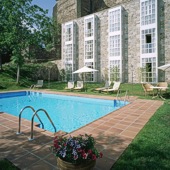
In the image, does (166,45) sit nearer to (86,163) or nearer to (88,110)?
(88,110)

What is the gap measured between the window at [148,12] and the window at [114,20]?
2.58 meters

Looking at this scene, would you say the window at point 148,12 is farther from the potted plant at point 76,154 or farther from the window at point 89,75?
the potted plant at point 76,154

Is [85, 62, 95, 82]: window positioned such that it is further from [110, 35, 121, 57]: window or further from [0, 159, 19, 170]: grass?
[0, 159, 19, 170]: grass

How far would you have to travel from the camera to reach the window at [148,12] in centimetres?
1575

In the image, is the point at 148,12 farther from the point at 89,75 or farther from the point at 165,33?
the point at 89,75

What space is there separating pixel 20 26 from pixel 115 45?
10606mm

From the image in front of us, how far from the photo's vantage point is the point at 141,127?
14.2ft

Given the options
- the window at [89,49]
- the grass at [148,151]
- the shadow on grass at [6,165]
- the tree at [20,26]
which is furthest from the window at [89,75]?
the shadow on grass at [6,165]

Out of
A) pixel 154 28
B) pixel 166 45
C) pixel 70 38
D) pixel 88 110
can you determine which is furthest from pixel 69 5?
pixel 88 110

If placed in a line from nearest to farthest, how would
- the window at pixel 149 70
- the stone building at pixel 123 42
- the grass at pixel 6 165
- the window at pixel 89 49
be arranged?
the grass at pixel 6 165 < the stone building at pixel 123 42 < the window at pixel 149 70 < the window at pixel 89 49

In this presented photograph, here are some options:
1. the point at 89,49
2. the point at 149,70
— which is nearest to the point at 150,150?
the point at 149,70

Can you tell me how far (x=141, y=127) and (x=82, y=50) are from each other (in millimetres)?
17784

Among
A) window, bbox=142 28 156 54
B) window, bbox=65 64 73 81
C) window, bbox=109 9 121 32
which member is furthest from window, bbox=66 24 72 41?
window, bbox=142 28 156 54

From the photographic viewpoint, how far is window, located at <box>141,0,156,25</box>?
15.8m
